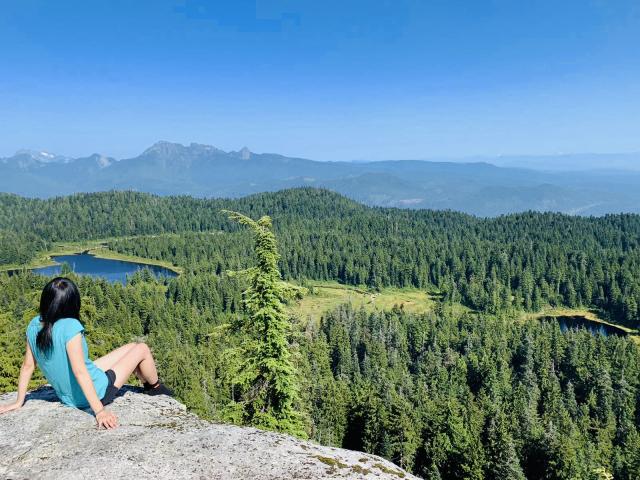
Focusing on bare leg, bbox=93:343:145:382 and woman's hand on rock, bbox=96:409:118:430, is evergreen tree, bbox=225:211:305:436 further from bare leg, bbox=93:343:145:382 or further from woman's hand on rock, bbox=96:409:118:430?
woman's hand on rock, bbox=96:409:118:430

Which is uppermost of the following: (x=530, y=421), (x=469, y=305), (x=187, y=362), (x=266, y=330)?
(x=266, y=330)

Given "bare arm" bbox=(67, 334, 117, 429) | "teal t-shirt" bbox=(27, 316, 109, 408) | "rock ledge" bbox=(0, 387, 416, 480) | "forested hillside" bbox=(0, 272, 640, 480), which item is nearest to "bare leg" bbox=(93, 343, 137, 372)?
"teal t-shirt" bbox=(27, 316, 109, 408)

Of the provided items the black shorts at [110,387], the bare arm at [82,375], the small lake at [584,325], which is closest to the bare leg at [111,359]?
the black shorts at [110,387]

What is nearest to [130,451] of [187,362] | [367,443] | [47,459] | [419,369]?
[47,459]

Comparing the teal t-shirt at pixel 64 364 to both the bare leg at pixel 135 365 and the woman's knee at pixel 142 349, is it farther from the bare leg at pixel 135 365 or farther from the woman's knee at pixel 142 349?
the woman's knee at pixel 142 349

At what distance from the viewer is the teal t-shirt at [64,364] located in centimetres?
1020

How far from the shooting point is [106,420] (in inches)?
424

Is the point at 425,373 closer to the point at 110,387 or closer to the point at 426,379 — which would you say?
the point at 426,379

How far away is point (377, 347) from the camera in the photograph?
356 ft

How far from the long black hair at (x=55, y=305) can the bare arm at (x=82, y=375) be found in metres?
0.62

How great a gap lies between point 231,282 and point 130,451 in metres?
173

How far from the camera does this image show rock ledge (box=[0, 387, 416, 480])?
9.41 m

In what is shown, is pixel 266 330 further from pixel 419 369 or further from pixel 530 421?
pixel 419 369

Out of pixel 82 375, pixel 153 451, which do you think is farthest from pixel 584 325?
pixel 82 375
